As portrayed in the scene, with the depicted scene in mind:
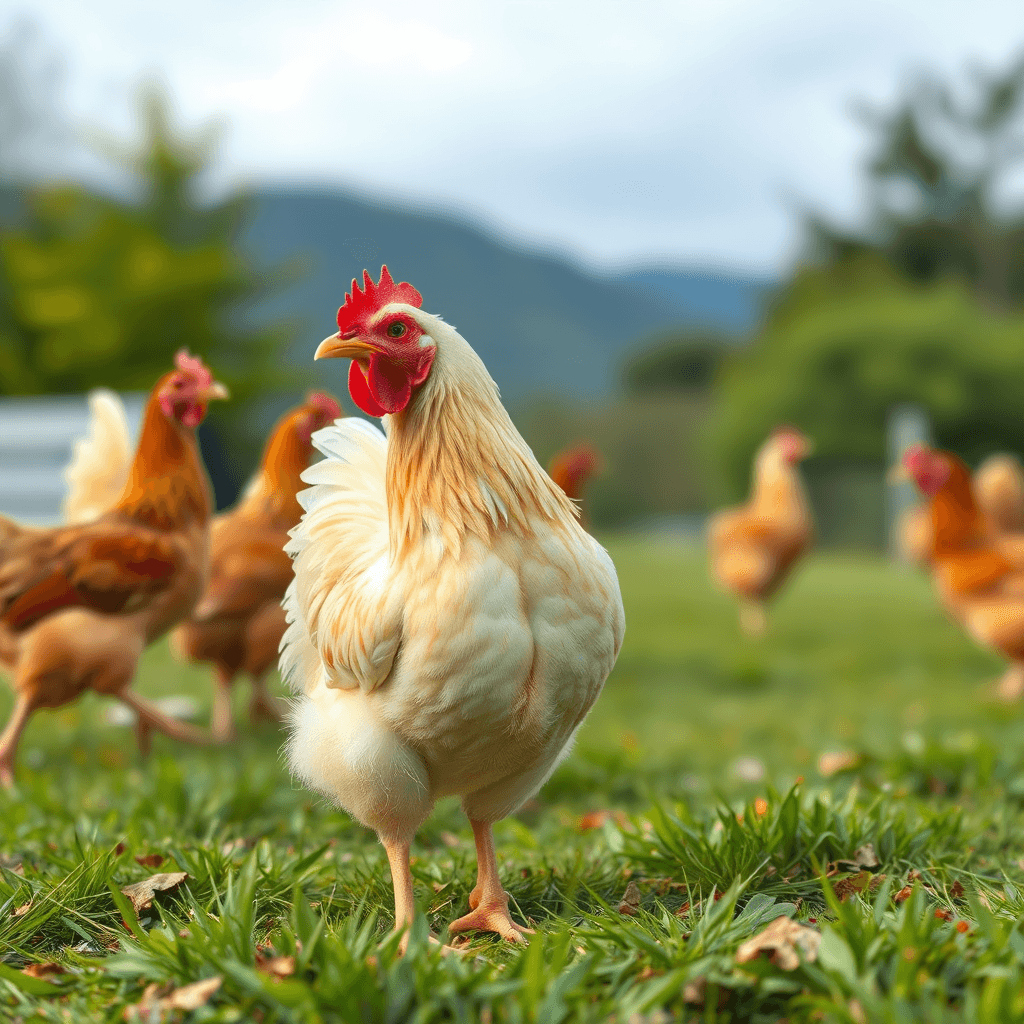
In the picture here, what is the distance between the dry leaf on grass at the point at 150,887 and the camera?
8.07 ft

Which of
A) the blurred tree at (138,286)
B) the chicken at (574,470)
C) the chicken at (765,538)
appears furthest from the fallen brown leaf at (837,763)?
the blurred tree at (138,286)

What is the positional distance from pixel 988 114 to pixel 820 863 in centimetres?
3161

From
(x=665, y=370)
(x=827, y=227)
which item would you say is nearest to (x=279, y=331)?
(x=665, y=370)

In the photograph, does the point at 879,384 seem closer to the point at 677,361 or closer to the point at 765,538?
the point at 765,538

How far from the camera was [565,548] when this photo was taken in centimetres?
226

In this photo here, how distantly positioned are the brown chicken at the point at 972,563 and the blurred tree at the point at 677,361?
23.9 m

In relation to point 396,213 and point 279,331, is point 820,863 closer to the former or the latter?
point 396,213

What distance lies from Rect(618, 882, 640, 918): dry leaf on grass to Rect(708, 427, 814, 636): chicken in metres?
6.84

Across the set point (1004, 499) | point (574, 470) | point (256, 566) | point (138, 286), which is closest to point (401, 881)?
point (256, 566)

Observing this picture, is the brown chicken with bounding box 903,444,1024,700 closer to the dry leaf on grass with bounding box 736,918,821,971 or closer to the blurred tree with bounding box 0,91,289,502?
the dry leaf on grass with bounding box 736,918,821,971

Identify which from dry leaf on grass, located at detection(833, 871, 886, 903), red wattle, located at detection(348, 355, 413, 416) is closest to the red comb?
red wattle, located at detection(348, 355, 413, 416)

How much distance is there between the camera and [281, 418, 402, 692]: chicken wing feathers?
87.8 inches

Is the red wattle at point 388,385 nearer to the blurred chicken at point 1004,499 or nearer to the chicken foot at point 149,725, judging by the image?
the chicken foot at point 149,725

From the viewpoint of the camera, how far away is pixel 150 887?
98.6 inches
